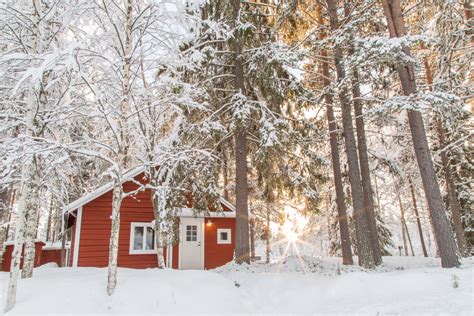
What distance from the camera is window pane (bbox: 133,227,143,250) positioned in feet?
40.2

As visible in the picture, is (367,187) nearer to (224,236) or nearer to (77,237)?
(224,236)

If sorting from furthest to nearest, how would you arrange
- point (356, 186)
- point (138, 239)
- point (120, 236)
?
point (138, 239) < point (120, 236) < point (356, 186)

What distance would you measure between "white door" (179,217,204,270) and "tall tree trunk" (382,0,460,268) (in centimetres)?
Answer: 936

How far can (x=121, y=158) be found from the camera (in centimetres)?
609

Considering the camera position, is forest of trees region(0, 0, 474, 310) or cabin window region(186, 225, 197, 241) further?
cabin window region(186, 225, 197, 241)

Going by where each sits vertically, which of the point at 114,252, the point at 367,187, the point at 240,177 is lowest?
the point at 114,252

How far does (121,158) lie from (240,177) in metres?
4.97

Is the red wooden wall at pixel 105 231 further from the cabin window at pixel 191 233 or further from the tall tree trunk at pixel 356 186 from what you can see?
the tall tree trunk at pixel 356 186

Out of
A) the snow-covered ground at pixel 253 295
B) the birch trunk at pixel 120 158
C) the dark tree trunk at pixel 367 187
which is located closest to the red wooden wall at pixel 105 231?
the snow-covered ground at pixel 253 295

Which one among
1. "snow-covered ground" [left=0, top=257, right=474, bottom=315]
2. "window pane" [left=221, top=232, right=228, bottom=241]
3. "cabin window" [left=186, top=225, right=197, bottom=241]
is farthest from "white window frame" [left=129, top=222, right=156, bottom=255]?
"snow-covered ground" [left=0, top=257, right=474, bottom=315]

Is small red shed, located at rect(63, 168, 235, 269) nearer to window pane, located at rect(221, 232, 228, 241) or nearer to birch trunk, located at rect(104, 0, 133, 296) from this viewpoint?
window pane, located at rect(221, 232, 228, 241)

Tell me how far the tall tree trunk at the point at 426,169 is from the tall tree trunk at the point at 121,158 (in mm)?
6644

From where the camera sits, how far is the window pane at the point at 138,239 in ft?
40.2

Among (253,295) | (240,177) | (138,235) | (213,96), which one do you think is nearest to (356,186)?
(240,177)
